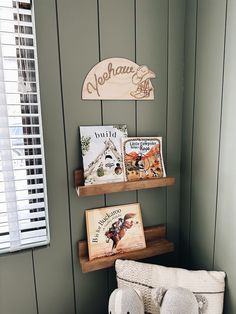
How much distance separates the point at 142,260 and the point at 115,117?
0.73 meters

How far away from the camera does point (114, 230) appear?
113 cm

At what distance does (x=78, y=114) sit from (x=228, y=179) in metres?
0.67

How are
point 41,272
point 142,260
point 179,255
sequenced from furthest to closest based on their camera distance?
point 179,255 → point 142,260 → point 41,272

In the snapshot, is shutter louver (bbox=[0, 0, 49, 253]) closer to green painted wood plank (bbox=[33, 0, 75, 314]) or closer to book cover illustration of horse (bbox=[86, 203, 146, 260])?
green painted wood plank (bbox=[33, 0, 75, 314])

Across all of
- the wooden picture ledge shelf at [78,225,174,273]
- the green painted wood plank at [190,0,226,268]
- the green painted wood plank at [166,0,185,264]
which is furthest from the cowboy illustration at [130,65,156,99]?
the wooden picture ledge shelf at [78,225,174,273]

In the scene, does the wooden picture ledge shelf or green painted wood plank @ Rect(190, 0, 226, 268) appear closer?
green painted wood plank @ Rect(190, 0, 226, 268)

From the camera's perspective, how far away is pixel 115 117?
108 cm

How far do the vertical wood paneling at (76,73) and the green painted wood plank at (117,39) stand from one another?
0.11ft

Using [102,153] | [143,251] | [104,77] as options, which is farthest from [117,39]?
[143,251]

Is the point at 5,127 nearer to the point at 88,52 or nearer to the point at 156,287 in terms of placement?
the point at 88,52

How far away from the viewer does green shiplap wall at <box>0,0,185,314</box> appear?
3.17 feet

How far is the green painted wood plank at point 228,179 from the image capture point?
881 millimetres

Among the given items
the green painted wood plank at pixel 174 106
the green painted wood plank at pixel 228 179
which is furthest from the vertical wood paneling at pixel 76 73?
the green painted wood plank at pixel 228 179

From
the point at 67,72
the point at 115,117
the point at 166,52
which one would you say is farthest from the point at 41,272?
the point at 166,52
